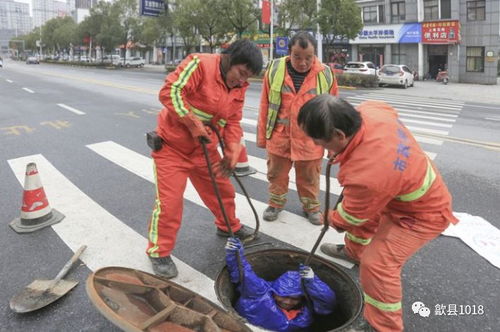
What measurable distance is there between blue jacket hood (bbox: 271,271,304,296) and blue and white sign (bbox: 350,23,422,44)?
3200cm

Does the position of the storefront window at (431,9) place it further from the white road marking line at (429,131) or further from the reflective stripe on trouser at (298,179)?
the reflective stripe on trouser at (298,179)

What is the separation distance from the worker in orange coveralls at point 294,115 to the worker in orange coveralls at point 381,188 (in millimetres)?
1260

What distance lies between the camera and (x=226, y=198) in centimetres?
348

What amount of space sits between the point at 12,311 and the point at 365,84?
23.3 metres

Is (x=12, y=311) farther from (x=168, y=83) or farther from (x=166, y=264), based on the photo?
(x=168, y=83)

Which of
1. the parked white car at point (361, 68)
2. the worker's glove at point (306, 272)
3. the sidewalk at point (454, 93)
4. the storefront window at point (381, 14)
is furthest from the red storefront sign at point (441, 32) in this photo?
the worker's glove at point (306, 272)

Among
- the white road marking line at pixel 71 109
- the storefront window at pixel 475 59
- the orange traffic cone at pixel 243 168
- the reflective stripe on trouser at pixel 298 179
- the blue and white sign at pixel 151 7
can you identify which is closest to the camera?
the reflective stripe on trouser at pixel 298 179

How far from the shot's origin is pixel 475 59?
30.3m

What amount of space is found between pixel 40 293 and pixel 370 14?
122 ft

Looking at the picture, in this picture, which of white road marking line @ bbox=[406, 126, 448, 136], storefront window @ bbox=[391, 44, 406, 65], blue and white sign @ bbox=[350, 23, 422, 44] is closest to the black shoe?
white road marking line @ bbox=[406, 126, 448, 136]

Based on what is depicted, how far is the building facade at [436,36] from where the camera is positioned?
2948 cm

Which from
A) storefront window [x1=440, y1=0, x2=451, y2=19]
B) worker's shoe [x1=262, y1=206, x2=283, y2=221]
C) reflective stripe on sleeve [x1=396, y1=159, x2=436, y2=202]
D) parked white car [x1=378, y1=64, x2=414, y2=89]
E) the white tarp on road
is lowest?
the white tarp on road

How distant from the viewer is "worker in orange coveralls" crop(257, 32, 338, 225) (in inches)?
145

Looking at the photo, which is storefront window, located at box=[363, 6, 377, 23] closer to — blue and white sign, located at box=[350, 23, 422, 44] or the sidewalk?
blue and white sign, located at box=[350, 23, 422, 44]
